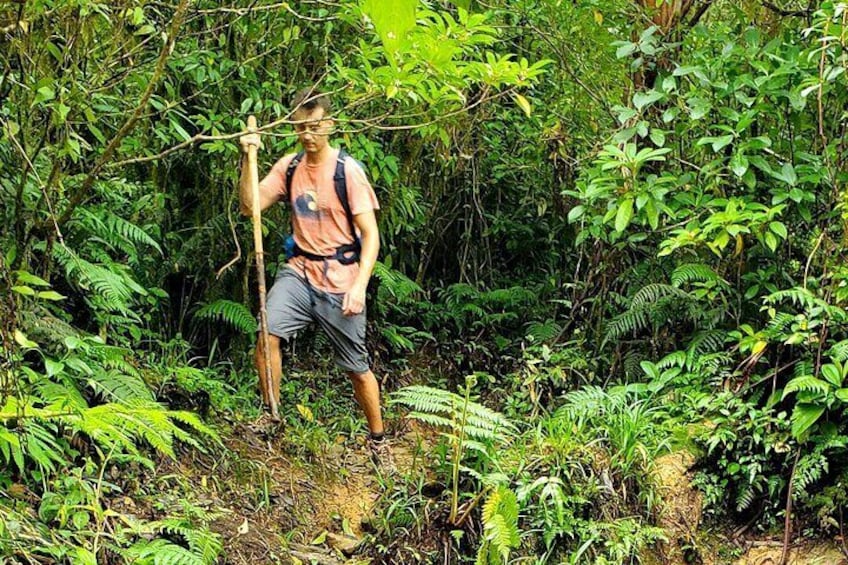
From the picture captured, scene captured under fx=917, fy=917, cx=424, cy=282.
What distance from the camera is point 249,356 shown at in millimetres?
7086

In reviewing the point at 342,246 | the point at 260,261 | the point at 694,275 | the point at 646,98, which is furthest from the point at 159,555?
the point at 646,98

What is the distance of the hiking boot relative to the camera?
6.29 meters

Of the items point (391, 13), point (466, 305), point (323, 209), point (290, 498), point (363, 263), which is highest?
point (391, 13)

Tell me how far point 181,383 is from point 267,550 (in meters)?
1.33

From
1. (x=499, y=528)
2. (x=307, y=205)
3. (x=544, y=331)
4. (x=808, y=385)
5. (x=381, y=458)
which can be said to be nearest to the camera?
(x=499, y=528)

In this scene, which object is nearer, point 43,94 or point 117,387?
point 43,94

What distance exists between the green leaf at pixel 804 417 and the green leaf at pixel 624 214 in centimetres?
158

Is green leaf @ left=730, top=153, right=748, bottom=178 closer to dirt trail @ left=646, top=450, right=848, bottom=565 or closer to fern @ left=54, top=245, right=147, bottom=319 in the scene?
dirt trail @ left=646, top=450, right=848, bottom=565

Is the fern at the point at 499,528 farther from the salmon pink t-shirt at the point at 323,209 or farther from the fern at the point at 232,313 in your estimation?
the fern at the point at 232,313

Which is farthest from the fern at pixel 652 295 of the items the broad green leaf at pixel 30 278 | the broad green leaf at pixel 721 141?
the broad green leaf at pixel 30 278

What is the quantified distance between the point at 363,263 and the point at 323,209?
1.42 ft

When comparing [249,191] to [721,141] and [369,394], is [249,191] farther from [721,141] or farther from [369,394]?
[721,141]

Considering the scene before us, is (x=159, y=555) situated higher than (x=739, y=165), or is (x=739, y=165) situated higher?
(x=739, y=165)

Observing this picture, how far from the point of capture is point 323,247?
19.0 ft
